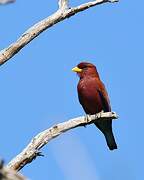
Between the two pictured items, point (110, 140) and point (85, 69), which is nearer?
point (110, 140)

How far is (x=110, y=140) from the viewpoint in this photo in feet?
22.3

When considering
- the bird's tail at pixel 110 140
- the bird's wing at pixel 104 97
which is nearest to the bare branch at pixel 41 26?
the bird's wing at pixel 104 97

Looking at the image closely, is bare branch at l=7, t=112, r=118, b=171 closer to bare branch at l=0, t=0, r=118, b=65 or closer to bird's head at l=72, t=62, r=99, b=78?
bare branch at l=0, t=0, r=118, b=65

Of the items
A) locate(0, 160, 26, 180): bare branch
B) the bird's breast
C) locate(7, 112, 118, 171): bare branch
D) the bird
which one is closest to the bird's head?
the bird

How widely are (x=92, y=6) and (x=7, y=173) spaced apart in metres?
4.02

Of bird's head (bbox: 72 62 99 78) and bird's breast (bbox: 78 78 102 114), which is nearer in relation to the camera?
bird's breast (bbox: 78 78 102 114)

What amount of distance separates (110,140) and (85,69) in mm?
1288

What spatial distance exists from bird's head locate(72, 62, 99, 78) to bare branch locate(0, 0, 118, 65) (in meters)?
2.45

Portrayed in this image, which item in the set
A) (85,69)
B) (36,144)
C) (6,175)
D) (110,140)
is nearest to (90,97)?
(85,69)

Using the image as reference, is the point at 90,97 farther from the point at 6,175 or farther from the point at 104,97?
the point at 6,175

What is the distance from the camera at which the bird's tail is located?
669 centimetres

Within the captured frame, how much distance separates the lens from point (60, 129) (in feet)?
12.8

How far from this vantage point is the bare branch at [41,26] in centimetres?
447

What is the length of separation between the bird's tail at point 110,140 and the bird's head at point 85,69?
3.35 ft
